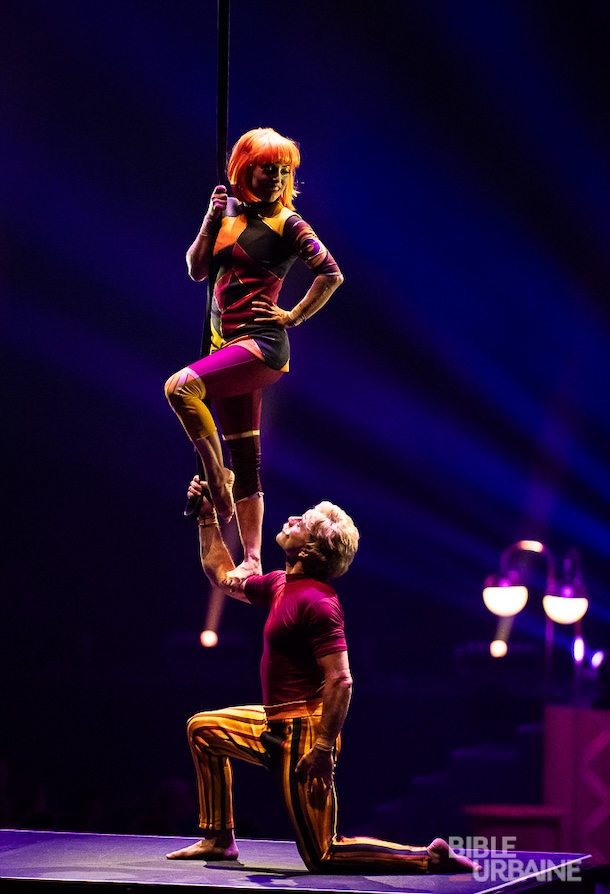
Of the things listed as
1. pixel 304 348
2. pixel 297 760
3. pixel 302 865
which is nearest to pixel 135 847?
pixel 302 865

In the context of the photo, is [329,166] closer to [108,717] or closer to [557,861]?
[108,717]

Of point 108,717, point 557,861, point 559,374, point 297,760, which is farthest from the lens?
point 108,717

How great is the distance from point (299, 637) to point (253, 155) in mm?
1589

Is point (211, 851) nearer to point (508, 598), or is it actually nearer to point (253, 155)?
point (253, 155)

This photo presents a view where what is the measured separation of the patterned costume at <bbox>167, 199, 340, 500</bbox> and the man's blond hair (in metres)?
0.34

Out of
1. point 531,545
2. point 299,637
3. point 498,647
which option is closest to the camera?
point 299,637

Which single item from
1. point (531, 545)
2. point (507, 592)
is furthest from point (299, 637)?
point (531, 545)

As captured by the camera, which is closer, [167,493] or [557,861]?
[557,861]

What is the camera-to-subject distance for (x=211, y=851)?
384 cm

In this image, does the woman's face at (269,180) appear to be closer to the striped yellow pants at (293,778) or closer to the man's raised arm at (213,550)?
the man's raised arm at (213,550)

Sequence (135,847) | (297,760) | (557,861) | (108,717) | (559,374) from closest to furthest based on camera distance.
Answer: (297,760) < (557,861) < (135,847) < (559,374) < (108,717)

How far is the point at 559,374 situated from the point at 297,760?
5393 millimetres

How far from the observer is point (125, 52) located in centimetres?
776

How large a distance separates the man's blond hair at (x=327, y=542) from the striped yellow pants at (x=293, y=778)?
439 millimetres
